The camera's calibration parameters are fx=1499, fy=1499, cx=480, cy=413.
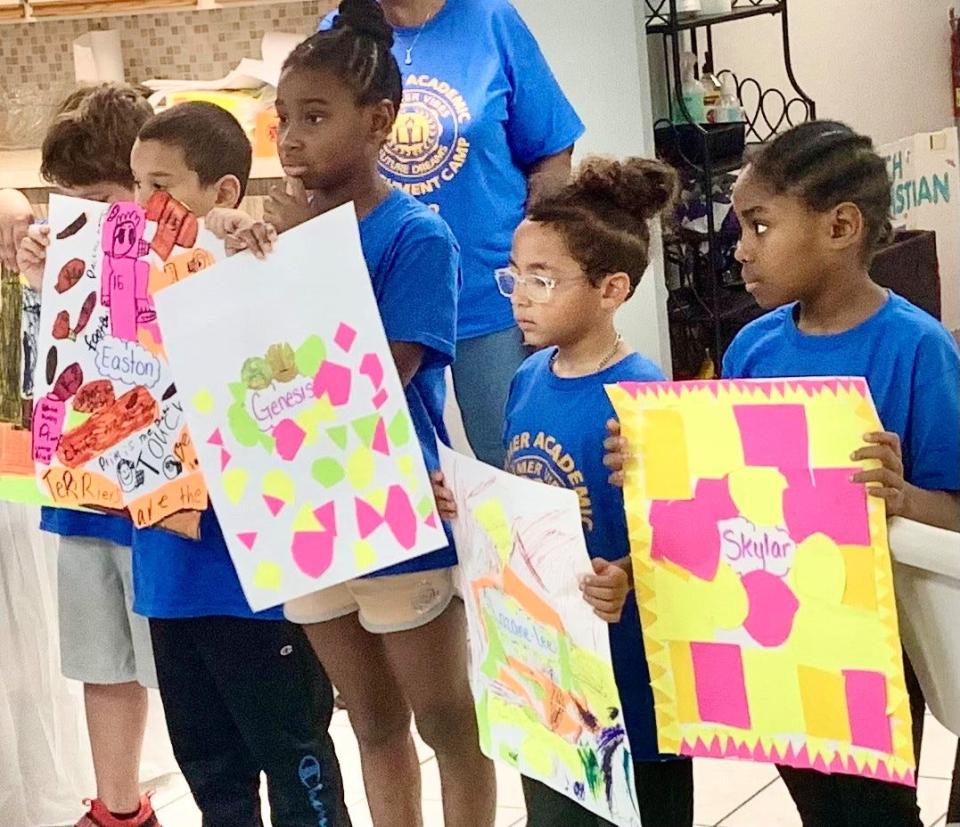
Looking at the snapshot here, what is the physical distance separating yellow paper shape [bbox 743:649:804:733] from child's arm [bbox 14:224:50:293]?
1.13 meters

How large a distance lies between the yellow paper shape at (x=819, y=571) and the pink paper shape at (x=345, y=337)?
2.00 feet

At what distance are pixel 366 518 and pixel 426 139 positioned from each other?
1.56 feet

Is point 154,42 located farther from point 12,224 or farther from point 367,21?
point 367,21

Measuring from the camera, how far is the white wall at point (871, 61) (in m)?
1.63

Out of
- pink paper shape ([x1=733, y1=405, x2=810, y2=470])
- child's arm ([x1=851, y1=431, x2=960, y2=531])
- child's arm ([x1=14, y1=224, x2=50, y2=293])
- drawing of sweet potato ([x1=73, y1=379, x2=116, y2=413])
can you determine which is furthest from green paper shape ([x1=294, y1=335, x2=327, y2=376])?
child's arm ([x1=851, y1=431, x2=960, y2=531])

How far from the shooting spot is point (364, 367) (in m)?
1.83

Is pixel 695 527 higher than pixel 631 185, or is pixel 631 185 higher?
pixel 631 185

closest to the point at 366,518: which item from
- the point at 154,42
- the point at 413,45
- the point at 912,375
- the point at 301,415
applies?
the point at 301,415

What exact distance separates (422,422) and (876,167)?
0.64 meters

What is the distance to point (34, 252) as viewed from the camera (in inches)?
82.6

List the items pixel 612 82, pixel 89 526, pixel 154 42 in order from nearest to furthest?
pixel 612 82
pixel 89 526
pixel 154 42

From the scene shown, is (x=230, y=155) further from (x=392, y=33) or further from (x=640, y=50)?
(x=640, y=50)

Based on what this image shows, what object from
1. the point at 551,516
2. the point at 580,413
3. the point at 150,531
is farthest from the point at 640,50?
the point at 150,531

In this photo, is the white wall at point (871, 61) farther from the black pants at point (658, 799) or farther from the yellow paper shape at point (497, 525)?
the black pants at point (658, 799)
